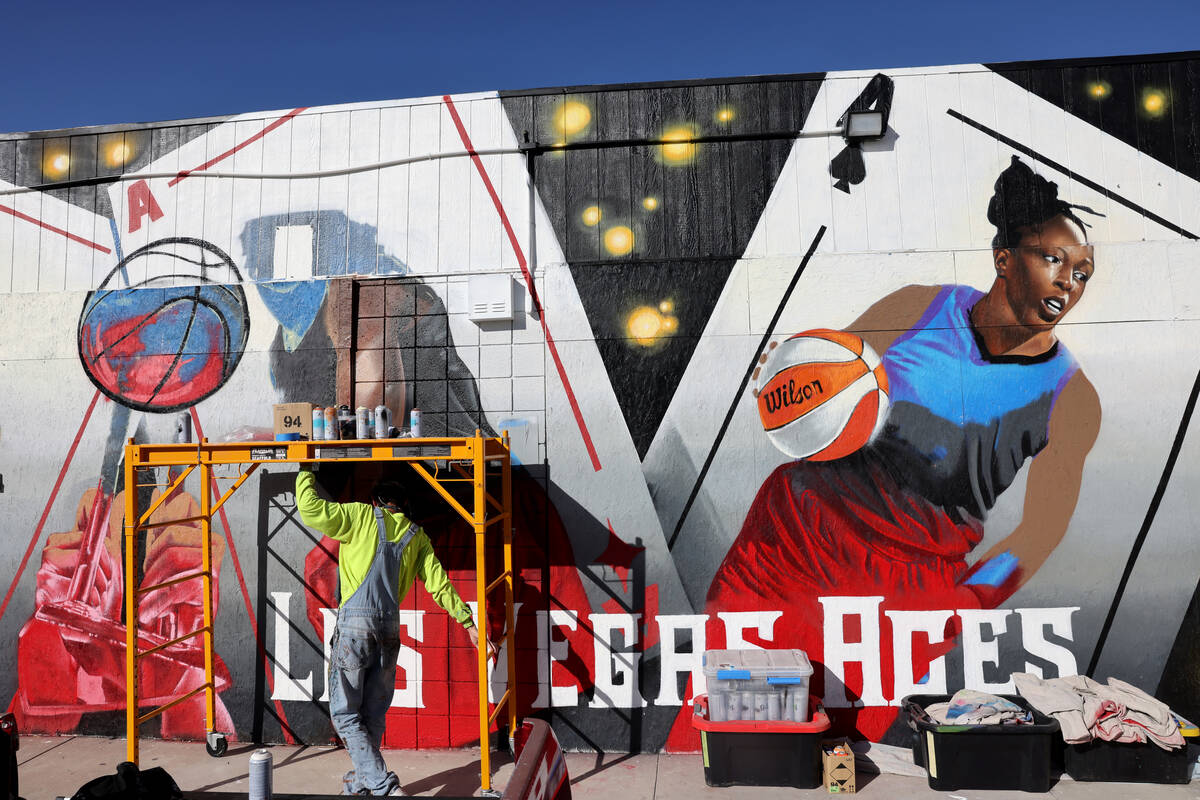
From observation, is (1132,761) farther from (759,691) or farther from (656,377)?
(656,377)

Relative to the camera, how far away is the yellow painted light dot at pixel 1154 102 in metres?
6.09

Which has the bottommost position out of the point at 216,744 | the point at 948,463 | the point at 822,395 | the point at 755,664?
the point at 216,744

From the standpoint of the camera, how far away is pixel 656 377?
20.3 ft

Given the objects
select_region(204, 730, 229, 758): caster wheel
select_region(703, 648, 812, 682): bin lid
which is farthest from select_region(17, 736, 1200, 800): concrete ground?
select_region(703, 648, 812, 682): bin lid

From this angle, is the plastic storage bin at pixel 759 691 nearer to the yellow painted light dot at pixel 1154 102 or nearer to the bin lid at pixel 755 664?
the bin lid at pixel 755 664

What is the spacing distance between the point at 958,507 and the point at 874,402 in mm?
967

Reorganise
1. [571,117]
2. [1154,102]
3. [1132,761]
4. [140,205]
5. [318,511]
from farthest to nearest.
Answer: [140,205], [571,117], [1154,102], [1132,761], [318,511]

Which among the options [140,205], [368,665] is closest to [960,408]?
[368,665]

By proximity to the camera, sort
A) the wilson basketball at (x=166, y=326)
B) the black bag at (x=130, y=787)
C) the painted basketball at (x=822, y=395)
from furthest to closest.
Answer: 1. the wilson basketball at (x=166, y=326)
2. the painted basketball at (x=822, y=395)
3. the black bag at (x=130, y=787)

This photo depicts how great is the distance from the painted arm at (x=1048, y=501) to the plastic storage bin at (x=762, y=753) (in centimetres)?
168

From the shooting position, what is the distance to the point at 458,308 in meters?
6.35

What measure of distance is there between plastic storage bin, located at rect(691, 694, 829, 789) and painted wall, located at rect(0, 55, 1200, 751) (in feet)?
2.21

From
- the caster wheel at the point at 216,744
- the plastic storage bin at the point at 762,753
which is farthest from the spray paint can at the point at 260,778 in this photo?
the caster wheel at the point at 216,744

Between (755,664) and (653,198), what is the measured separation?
3.52 meters
